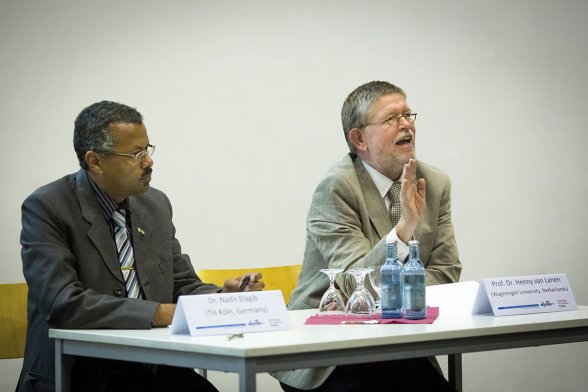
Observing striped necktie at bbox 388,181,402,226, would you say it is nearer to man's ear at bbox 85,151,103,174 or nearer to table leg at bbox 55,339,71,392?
man's ear at bbox 85,151,103,174

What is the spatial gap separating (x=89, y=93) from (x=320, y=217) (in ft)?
5.93

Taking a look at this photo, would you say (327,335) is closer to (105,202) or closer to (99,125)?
(105,202)

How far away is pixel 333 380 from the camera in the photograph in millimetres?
2768

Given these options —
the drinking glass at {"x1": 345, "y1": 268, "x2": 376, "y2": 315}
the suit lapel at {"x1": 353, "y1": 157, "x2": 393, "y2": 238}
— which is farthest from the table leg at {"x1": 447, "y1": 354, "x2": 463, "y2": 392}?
the drinking glass at {"x1": 345, "y1": 268, "x2": 376, "y2": 315}

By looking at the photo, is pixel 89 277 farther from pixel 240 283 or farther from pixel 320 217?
pixel 320 217

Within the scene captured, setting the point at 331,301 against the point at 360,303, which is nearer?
the point at 360,303

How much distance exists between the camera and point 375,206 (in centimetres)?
319

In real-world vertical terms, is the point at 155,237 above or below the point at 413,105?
below

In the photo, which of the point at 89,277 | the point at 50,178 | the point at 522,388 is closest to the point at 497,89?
the point at 522,388

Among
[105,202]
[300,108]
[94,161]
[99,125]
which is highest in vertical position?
[300,108]

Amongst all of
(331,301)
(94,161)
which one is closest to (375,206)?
(331,301)

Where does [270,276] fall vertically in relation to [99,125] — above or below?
below

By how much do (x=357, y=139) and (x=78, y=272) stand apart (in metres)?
1.23

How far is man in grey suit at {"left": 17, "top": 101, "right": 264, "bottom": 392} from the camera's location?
251cm
